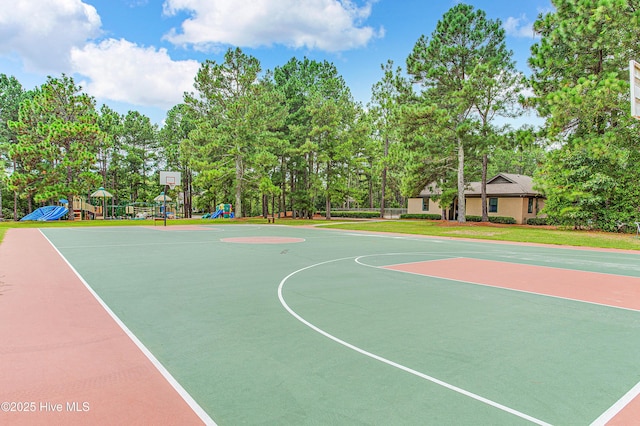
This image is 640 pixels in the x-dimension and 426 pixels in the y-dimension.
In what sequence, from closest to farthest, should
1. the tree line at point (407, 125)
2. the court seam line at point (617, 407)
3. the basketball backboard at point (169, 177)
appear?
the court seam line at point (617, 407) → the tree line at point (407, 125) → the basketball backboard at point (169, 177)

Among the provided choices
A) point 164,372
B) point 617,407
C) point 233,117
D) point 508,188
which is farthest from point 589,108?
point 233,117

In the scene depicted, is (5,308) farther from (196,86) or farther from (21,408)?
(196,86)

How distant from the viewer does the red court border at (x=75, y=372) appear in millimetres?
3047

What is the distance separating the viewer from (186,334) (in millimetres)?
4953

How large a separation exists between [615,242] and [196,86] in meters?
36.7

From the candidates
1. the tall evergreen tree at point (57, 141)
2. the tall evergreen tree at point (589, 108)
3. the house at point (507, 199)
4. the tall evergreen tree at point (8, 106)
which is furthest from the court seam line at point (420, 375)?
the tall evergreen tree at point (8, 106)

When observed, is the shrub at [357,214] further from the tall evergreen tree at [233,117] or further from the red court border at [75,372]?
the red court border at [75,372]

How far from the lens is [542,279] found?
8867 mm

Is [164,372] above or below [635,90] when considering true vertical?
below

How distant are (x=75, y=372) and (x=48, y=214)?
3821 centimetres

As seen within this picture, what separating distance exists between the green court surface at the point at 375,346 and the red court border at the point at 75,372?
10.4 inches

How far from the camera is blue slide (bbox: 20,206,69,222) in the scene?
33906 millimetres

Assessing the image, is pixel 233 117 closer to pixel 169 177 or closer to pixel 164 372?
pixel 169 177

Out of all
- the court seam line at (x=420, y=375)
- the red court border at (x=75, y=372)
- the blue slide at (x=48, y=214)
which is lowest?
the court seam line at (x=420, y=375)
